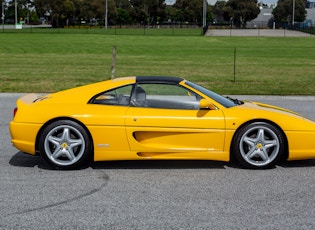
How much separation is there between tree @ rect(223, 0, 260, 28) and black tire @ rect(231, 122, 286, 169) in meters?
142

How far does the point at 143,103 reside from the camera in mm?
6922

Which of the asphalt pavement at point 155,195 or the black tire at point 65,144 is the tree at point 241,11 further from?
the black tire at point 65,144

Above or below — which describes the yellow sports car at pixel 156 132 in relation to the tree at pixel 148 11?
below

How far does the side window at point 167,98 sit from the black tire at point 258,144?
0.67 m

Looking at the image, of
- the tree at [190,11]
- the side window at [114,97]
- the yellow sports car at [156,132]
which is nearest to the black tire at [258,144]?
the yellow sports car at [156,132]

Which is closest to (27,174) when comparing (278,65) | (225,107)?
(225,107)

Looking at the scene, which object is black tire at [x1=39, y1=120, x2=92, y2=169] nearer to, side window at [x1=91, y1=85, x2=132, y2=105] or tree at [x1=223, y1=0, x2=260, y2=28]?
side window at [x1=91, y1=85, x2=132, y2=105]

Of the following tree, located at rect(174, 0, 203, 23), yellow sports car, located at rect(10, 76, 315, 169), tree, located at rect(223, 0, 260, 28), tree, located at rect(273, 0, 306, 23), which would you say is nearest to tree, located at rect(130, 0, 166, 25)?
tree, located at rect(174, 0, 203, 23)

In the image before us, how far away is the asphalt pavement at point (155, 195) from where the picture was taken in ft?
16.3

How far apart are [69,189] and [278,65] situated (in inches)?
915

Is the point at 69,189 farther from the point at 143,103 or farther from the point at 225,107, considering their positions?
the point at 225,107

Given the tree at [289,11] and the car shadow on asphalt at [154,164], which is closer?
the car shadow on asphalt at [154,164]

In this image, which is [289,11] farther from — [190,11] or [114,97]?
[114,97]

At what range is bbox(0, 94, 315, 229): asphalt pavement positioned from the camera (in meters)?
4.96
